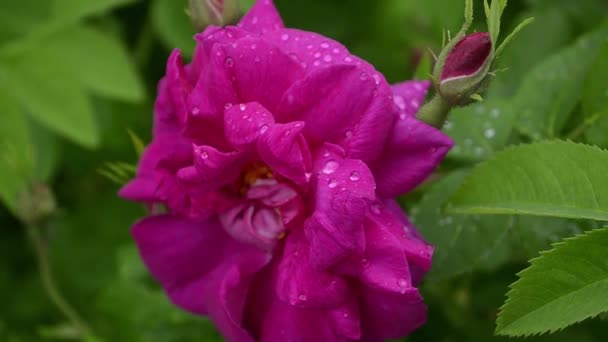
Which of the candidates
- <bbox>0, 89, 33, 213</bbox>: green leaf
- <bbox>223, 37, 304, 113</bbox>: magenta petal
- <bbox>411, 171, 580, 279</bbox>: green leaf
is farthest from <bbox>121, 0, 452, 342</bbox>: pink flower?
<bbox>0, 89, 33, 213</bbox>: green leaf

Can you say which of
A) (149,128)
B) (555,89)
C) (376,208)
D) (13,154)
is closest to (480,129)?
(555,89)

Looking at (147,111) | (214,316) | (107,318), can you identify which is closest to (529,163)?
(214,316)

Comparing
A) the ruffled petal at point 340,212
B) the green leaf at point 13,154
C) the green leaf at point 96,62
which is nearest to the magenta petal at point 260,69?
the ruffled petal at point 340,212

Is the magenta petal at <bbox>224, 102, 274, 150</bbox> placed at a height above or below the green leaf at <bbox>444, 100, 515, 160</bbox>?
above

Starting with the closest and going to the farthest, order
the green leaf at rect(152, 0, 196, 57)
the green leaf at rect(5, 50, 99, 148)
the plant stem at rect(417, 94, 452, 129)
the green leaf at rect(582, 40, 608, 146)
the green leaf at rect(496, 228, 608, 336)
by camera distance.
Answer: the green leaf at rect(496, 228, 608, 336), the plant stem at rect(417, 94, 452, 129), the green leaf at rect(582, 40, 608, 146), the green leaf at rect(5, 50, 99, 148), the green leaf at rect(152, 0, 196, 57)

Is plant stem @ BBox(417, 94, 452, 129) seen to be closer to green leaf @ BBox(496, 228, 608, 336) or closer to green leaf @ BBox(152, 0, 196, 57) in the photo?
green leaf @ BBox(496, 228, 608, 336)

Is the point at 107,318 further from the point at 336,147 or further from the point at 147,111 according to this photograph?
the point at 336,147

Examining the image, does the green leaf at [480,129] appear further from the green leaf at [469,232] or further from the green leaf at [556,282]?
the green leaf at [556,282]
